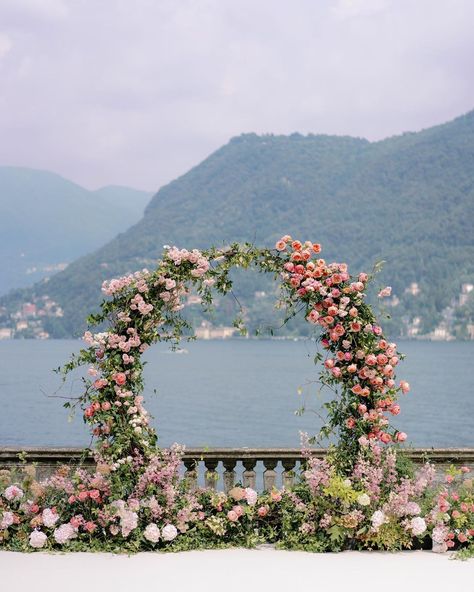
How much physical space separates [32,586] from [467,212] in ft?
624

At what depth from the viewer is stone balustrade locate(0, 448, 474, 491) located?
8.55 m

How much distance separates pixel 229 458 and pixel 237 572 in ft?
6.07

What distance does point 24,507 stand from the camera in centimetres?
794

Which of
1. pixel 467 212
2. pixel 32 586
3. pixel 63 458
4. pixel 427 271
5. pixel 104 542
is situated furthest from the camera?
pixel 467 212

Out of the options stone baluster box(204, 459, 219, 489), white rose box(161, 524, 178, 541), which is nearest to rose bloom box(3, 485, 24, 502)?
white rose box(161, 524, 178, 541)

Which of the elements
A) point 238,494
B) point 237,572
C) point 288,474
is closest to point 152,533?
point 238,494

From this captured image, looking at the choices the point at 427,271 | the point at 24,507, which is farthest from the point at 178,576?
the point at 427,271

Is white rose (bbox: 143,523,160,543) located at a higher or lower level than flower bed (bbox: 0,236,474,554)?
lower

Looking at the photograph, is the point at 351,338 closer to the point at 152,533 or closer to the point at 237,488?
the point at 237,488

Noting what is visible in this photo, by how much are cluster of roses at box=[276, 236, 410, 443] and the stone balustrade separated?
59cm

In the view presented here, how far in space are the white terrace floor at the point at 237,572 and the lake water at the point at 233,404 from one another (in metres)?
11.2

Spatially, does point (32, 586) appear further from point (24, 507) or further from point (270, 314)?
point (270, 314)

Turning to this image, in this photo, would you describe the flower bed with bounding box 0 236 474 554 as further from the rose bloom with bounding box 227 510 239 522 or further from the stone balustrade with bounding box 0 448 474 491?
the stone balustrade with bounding box 0 448 474 491

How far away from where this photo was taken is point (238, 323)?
339 inches
